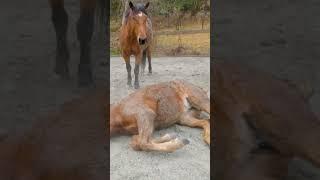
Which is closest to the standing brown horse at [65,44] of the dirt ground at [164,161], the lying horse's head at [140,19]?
the dirt ground at [164,161]

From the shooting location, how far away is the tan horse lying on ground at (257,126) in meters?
0.40

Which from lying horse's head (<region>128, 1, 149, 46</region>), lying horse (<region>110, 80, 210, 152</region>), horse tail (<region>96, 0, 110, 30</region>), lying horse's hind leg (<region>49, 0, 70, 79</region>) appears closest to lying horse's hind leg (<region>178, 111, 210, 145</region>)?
lying horse (<region>110, 80, 210, 152</region>)

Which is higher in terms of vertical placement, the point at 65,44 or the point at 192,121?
the point at 65,44

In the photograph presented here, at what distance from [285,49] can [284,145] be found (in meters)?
0.09

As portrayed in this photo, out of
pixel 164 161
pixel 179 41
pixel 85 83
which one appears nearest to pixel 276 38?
pixel 85 83

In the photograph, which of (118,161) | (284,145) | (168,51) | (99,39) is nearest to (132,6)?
(118,161)

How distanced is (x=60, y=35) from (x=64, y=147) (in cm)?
15

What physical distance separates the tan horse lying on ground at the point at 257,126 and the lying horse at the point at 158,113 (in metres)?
0.89

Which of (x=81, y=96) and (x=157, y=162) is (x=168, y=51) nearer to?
(x=157, y=162)

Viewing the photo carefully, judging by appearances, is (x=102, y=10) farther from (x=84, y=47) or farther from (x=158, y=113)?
(x=158, y=113)

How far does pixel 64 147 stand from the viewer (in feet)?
1.35

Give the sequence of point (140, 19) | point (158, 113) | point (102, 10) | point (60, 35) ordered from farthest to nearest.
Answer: point (140, 19)
point (158, 113)
point (102, 10)
point (60, 35)

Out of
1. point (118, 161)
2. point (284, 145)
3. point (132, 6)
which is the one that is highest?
point (132, 6)

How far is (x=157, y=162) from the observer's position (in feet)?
4.23
